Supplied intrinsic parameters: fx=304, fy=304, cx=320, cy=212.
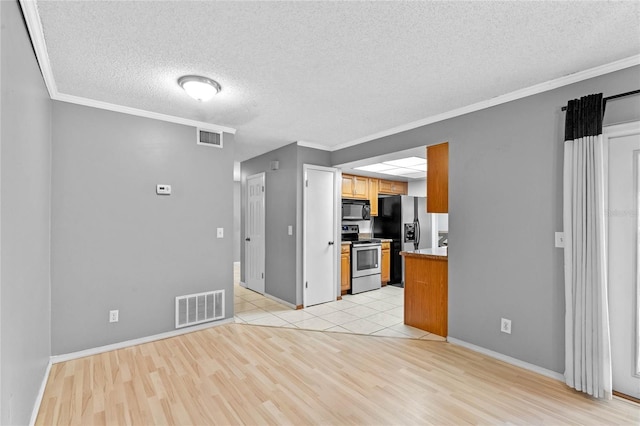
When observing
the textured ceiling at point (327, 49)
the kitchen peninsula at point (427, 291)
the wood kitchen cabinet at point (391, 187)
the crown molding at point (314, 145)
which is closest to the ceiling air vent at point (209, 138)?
the textured ceiling at point (327, 49)

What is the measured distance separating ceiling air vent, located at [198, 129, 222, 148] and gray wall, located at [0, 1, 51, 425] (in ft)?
4.67

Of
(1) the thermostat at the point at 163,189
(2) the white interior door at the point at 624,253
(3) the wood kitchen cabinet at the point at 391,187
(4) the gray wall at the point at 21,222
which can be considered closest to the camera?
(4) the gray wall at the point at 21,222

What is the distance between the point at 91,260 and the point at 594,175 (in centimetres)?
434

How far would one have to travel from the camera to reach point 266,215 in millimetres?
5129

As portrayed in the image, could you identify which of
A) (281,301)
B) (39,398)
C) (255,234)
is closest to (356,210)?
(255,234)

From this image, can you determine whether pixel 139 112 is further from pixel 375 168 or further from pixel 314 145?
pixel 375 168

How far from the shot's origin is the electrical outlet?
9.12 ft

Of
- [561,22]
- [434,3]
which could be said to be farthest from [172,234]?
[561,22]

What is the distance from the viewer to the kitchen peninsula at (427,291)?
134 inches

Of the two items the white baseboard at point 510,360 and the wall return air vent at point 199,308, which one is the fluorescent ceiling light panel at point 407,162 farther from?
the wall return air vent at point 199,308

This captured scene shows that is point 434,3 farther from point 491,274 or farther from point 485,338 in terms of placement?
point 485,338

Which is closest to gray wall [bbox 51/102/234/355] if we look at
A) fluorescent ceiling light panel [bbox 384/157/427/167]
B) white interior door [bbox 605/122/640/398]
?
fluorescent ceiling light panel [bbox 384/157/427/167]

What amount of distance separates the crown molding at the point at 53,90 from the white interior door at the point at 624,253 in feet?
12.2

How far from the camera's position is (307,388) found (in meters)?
2.36
